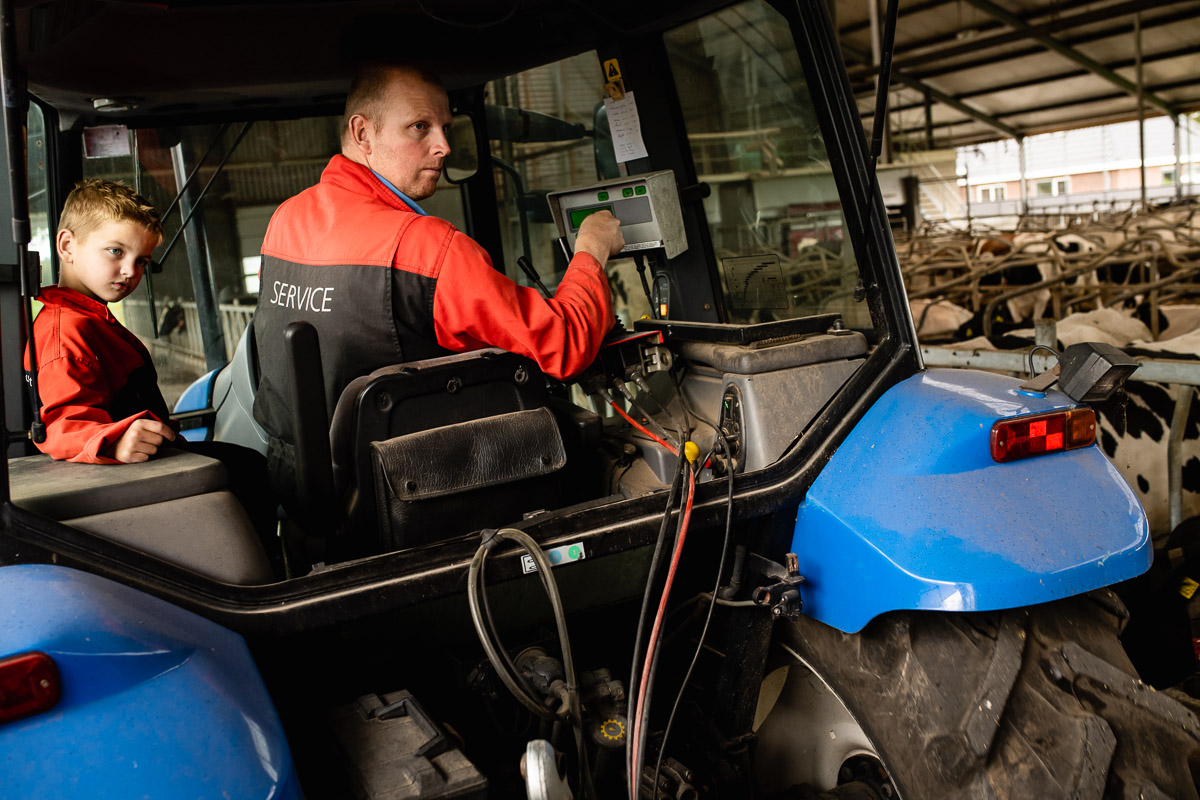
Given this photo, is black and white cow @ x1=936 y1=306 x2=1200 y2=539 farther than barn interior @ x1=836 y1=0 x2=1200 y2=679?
Yes

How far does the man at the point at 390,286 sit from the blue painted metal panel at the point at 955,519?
66cm

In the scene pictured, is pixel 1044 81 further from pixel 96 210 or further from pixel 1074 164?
pixel 96 210

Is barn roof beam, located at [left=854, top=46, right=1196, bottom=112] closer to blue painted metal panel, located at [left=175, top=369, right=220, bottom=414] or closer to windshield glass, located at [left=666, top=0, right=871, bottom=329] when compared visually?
windshield glass, located at [left=666, top=0, right=871, bottom=329]

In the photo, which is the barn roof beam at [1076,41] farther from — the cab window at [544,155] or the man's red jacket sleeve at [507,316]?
the man's red jacket sleeve at [507,316]

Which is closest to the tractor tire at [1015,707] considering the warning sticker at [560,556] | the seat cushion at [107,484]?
the warning sticker at [560,556]

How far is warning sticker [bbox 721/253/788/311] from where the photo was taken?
272 cm

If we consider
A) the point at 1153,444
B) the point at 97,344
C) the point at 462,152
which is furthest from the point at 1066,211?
the point at 97,344

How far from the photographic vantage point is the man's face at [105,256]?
79.8 inches

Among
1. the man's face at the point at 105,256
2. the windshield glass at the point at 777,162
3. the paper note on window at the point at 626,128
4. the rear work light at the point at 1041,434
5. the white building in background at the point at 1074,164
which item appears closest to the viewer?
the rear work light at the point at 1041,434

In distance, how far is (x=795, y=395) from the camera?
2111 mm

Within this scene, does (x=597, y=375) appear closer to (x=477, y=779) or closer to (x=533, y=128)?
(x=477, y=779)

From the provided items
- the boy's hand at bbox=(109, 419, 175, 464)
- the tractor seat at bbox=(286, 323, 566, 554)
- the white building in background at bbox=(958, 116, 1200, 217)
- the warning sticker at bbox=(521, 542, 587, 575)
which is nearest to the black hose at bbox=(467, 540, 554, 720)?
the warning sticker at bbox=(521, 542, 587, 575)

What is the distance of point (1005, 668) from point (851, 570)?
0.32 m

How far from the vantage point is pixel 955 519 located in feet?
5.61
